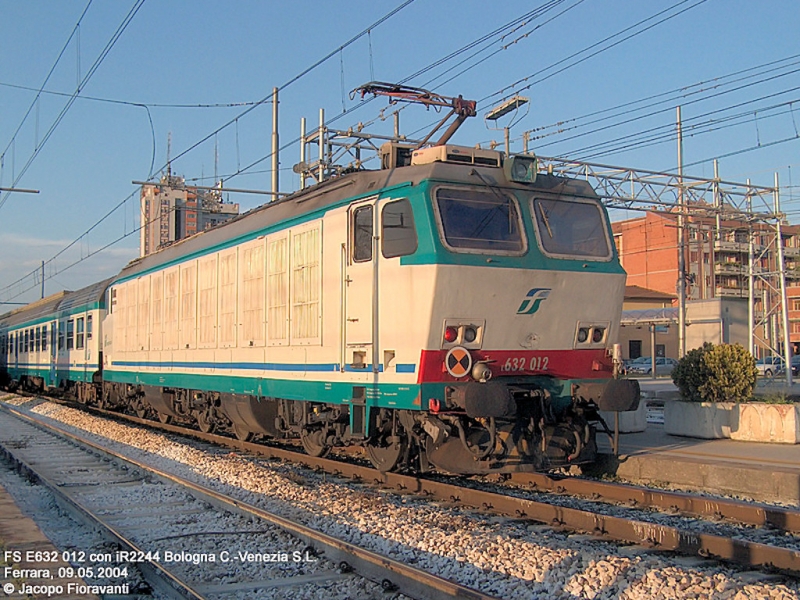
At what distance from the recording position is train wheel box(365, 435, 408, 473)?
32.2 feet

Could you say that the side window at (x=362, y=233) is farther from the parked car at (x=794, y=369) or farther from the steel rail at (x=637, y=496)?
the parked car at (x=794, y=369)

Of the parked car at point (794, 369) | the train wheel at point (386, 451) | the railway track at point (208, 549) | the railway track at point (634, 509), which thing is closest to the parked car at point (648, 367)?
the parked car at point (794, 369)

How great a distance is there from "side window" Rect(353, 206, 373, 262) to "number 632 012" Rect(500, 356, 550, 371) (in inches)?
82.8

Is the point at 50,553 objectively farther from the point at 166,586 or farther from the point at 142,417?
the point at 142,417

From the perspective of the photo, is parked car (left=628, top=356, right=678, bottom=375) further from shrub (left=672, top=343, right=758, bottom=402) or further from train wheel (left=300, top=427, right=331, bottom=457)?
train wheel (left=300, top=427, right=331, bottom=457)

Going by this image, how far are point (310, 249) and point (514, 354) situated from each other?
3365 millimetres

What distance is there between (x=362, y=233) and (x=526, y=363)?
2567 mm

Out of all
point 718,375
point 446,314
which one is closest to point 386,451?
point 446,314

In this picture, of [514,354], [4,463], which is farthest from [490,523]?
[4,463]

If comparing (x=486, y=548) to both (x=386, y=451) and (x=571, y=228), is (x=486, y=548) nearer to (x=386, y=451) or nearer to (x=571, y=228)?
(x=386, y=451)

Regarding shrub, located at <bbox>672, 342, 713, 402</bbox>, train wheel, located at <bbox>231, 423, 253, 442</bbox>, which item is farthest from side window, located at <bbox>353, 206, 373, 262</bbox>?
shrub, located at <bbox>672, 342, 713, 402</bbox>

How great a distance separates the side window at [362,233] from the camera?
A: 973 centimetres

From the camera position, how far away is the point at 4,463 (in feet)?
45.6

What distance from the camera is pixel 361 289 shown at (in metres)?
9.86
